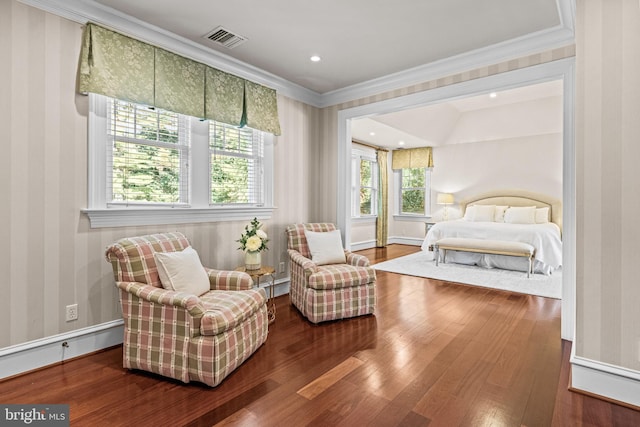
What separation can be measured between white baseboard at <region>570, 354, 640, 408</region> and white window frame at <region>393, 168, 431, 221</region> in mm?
6749

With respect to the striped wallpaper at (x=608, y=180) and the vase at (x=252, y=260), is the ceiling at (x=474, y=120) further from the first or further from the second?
the striped wallpaper at (x=608, y=180)

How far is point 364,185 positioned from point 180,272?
6.41 meters

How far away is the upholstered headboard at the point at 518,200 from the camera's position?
6762 mm

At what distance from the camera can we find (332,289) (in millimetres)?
3170

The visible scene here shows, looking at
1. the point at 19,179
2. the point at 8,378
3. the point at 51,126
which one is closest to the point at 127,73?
the point at 51,126

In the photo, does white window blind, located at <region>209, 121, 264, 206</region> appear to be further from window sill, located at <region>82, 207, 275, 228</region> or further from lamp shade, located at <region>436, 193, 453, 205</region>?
lamp shade, located at <region>436, 193, 453, 205</region>

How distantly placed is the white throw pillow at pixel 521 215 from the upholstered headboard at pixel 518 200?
25cm

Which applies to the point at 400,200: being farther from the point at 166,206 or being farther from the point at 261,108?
the point at 166,206

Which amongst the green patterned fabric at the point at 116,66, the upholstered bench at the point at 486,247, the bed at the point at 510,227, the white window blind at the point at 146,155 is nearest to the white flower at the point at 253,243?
the white window blind at the point at 146,155

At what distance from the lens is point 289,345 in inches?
106

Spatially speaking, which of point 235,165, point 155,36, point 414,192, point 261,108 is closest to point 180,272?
point 235,165

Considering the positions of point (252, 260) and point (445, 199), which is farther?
point (445, 199)

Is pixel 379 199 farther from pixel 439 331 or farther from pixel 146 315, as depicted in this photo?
pixel 146 315

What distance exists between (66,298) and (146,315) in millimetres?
778
